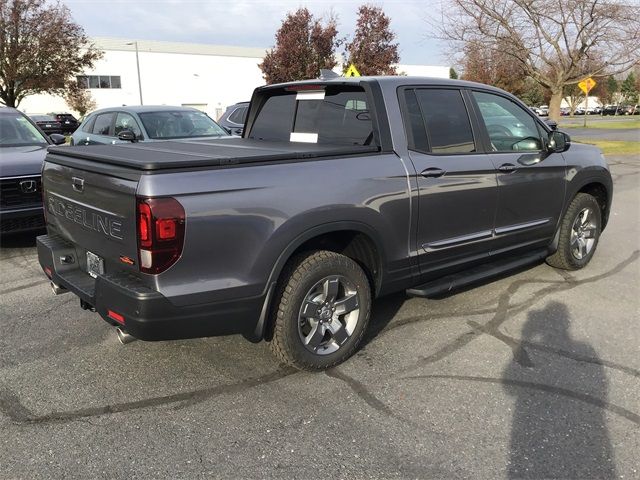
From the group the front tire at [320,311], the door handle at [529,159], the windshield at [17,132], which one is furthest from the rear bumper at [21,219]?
the door handle at [529,159]

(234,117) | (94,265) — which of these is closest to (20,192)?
(94,265)

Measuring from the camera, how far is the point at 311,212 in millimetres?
3182

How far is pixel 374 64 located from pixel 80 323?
28906 mm

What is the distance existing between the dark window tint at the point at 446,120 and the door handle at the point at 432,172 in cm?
17

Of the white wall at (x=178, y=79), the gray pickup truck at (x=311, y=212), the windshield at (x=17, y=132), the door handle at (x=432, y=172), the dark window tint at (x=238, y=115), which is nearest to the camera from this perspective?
the gray pickup truck at (x=311, y=212)

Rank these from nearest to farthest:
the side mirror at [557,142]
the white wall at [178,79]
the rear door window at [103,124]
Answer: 1. the side mirror at [557,142]
2. the rear door window at [103,124]
3. the white wall at [178,79]

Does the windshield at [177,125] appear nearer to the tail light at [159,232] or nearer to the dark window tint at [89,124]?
the dark window tint at [89,124]

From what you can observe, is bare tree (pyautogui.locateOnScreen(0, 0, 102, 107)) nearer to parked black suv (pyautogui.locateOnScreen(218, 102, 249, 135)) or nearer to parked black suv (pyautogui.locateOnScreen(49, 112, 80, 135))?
parked black suv (pyautogui.locateOnScreen(49, 112, 80, 135))

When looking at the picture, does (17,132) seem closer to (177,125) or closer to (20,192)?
(20,192)

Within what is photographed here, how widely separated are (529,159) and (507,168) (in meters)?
0.37

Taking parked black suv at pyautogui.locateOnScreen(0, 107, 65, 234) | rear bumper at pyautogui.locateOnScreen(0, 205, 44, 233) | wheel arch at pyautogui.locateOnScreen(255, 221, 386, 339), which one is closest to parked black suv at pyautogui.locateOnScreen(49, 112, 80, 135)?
parked black suv at pyautogui.locateOnScreen(0, 107, 65, 234)

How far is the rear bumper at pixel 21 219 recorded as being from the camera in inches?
237

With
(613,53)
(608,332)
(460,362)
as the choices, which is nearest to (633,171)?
(613,53)

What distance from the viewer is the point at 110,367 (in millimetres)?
3562
